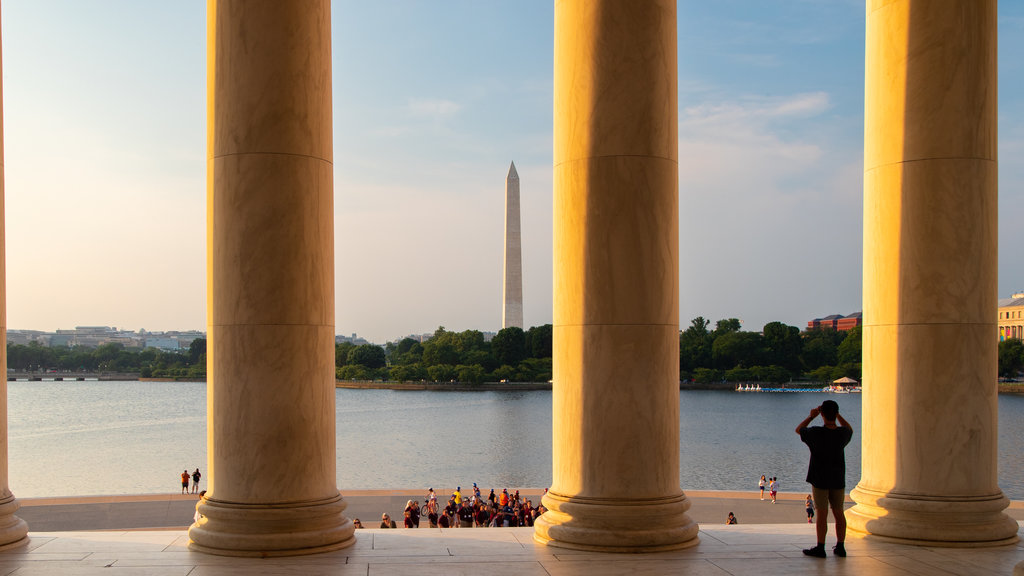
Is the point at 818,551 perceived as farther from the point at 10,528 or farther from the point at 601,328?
the point at 10,528

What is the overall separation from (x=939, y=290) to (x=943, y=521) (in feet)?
69.7

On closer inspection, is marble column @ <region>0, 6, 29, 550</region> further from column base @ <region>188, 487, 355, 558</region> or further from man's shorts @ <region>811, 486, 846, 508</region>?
man's shorts @ <region>811, 486, 846, 508</region>

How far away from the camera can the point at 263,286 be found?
80.6 meters

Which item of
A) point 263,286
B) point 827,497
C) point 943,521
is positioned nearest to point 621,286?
point 827,497

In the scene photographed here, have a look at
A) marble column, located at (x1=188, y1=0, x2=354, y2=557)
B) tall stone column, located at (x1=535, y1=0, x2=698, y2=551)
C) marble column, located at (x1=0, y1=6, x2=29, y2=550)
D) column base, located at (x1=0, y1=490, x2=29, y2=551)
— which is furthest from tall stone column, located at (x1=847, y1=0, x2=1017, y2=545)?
marble column, located at (x1=0, y1=6, x2=29, y2=550)

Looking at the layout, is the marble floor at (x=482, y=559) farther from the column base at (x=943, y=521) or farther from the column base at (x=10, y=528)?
the column base at (x=943, y=521)

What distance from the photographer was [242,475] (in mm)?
80438

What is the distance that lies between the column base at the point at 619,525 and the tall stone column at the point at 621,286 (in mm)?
117

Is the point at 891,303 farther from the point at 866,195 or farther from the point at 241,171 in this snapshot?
the point at 241,171

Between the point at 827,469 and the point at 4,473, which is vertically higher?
the point at 827,469

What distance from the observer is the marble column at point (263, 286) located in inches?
3164

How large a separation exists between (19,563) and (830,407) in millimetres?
66680

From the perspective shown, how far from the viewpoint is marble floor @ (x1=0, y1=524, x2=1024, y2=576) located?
73.7m

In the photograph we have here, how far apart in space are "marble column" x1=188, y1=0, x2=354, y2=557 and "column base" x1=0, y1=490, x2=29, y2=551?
1557 centimetres
